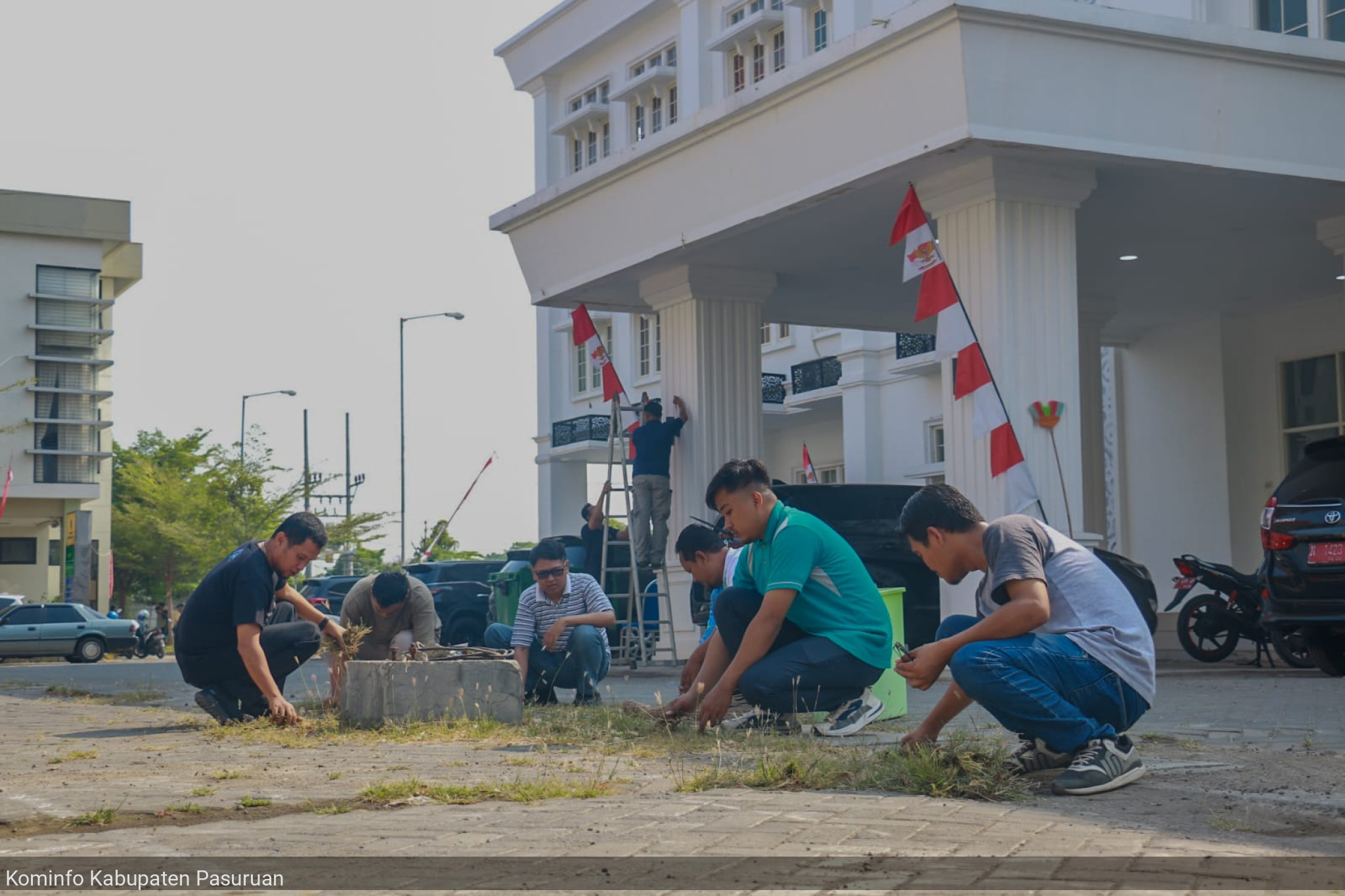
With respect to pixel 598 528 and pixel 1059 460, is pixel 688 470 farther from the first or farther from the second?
pixel 1059 460

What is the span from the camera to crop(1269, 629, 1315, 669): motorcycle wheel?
46.0 ft

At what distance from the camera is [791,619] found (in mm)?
7941

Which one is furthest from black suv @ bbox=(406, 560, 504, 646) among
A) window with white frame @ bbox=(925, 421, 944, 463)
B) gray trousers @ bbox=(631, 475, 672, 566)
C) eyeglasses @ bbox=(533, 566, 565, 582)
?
eyeglasses @ bbox=(533, 566, 565, 582)

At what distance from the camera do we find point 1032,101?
12.8 m

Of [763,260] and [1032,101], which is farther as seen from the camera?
[763,260]

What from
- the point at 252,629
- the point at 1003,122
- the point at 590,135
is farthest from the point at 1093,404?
the point at 590,135

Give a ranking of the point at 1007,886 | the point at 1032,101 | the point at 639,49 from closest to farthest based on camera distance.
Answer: the point at 1007,886, the point at 1032,101, the point at 639,49

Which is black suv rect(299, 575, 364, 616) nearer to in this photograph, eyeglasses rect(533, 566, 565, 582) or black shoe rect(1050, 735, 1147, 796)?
eyeglasses rect(533, 566, 565, 582)

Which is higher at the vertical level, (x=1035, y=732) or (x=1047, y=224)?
(x=1047, y=224)

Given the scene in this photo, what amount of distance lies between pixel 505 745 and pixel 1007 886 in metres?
4.45

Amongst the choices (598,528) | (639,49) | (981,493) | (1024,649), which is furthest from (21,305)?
(1024,649)

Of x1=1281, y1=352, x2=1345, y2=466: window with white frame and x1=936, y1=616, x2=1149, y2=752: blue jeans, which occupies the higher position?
x1=1281, y1=352, x2=1345, y2=466: window with white frame

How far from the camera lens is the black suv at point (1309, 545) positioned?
1219cm

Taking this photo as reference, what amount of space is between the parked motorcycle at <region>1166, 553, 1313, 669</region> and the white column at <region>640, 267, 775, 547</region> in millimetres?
4914
